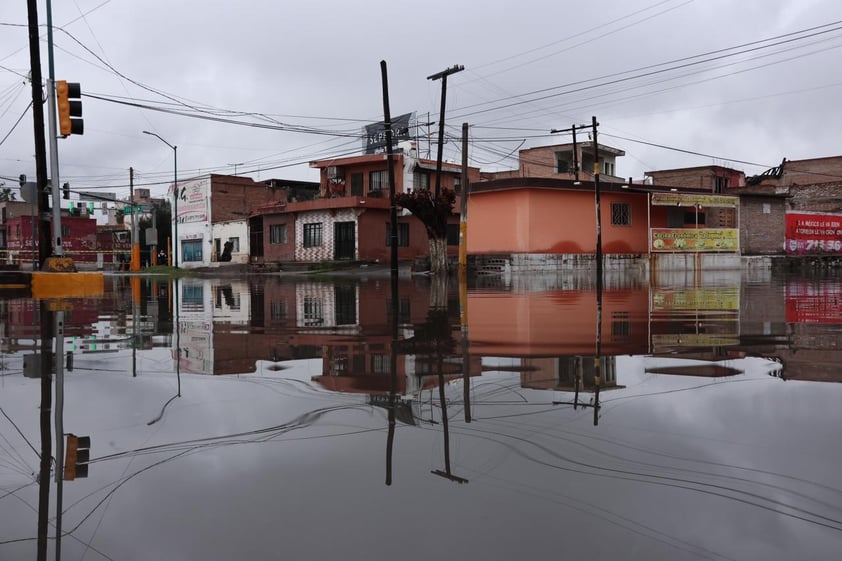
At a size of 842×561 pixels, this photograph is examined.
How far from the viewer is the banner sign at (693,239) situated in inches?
1217

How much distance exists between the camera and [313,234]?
4225 cm

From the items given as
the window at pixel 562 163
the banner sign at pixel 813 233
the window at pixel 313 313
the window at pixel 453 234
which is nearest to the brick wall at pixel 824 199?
the banner sign at pixel 813 233

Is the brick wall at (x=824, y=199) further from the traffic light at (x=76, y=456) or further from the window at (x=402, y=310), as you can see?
the traffic light at (x=76, y=456)

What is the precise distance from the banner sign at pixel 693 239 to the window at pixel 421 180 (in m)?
16.7

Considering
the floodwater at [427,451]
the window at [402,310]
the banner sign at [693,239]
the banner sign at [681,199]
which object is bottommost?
the floodwater at [427,451]

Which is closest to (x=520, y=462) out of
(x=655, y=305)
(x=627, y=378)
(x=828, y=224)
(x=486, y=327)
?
(x=627, y=378)

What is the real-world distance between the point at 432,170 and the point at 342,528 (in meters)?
42.1

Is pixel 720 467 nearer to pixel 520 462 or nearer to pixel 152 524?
pixel 520 462

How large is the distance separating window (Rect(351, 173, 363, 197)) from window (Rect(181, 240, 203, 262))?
16.3 meters

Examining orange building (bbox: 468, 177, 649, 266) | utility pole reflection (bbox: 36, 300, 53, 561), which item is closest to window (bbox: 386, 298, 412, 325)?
utility pole reflection (bbox: 36, 300, 53, 561)

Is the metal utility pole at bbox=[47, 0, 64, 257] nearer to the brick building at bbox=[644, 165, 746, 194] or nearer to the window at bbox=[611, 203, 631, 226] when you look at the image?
the window at bbox=[611, 203, 631, 226]

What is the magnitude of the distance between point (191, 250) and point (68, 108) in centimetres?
4148

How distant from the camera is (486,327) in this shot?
314 inches

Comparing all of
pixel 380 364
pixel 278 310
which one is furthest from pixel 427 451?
pixel 278 310
